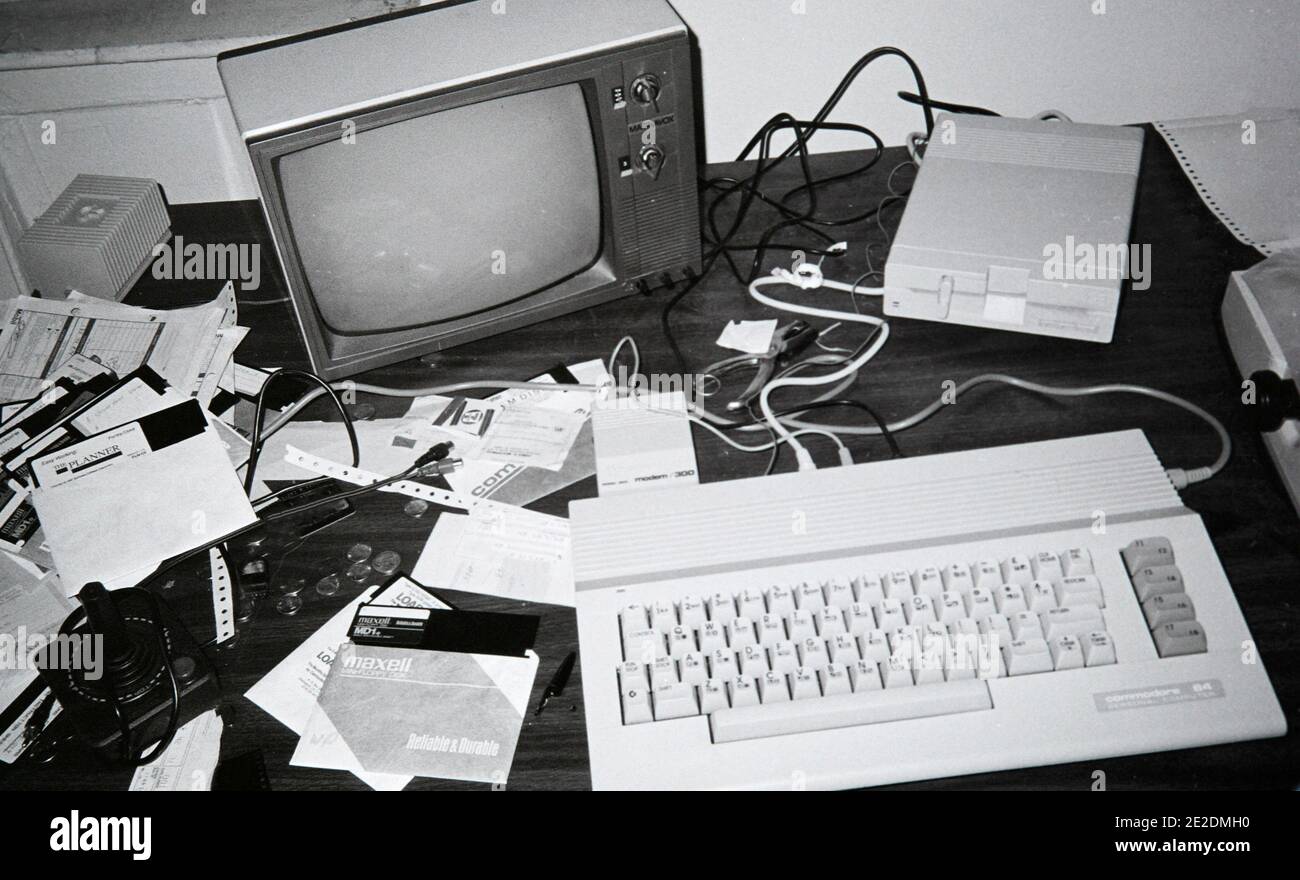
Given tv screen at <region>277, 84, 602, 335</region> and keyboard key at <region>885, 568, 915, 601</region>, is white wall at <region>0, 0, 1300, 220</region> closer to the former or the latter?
tv screen at <region>277, 84, 602, 335</region>

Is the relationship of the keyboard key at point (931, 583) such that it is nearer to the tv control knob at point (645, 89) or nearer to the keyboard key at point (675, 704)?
the keyboard key at point (675, 704)

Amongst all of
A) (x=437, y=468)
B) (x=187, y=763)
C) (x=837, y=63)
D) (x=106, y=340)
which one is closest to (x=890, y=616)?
(x=437, y=468)

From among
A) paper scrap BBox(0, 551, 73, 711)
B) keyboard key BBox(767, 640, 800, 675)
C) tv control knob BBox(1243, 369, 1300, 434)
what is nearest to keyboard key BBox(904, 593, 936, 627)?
keyboard key BBox(767, 640, 800, 675)

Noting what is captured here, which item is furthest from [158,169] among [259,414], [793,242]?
[793,242]

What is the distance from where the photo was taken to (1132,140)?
1189 millimetres

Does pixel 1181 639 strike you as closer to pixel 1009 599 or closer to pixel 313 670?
pixel 1009 599

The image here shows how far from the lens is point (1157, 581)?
84cm

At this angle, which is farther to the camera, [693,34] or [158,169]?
[158,169]

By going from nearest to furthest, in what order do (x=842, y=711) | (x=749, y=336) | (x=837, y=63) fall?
(x=842, y=711)
(x=749, y=336)
(x=837, y=63)

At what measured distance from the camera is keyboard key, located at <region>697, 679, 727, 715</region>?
812 millimetres

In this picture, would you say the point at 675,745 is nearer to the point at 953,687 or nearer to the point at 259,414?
the point at 953,687

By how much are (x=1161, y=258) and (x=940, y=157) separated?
30 cm
